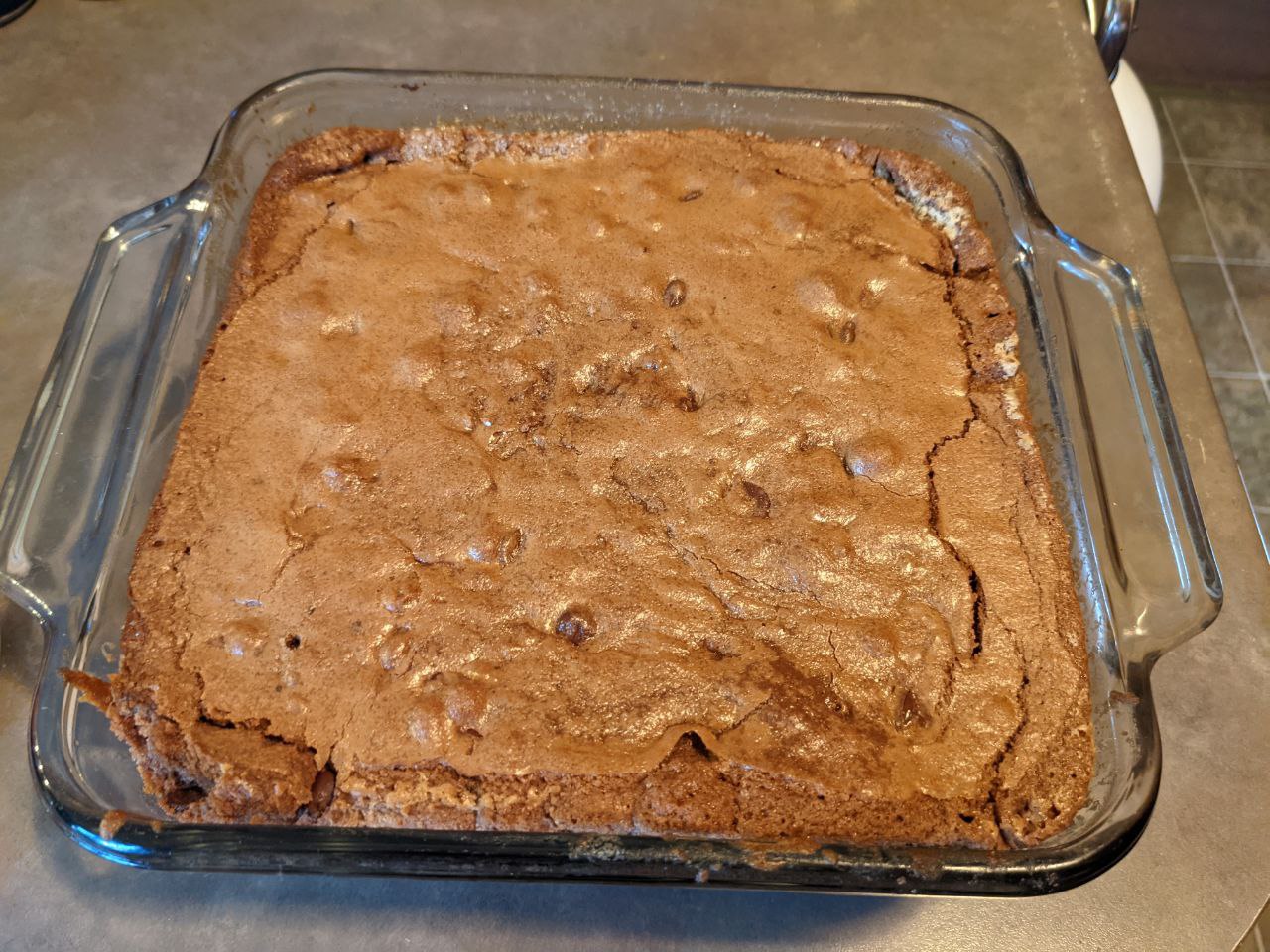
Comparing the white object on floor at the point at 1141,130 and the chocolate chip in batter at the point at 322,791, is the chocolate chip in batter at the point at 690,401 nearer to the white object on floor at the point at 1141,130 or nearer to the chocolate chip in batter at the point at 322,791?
the chocolate chip in batter at the point at 322,791

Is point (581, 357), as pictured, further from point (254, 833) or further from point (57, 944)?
point (57, 944)

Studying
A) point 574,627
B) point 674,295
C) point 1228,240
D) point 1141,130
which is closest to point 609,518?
point 574,627

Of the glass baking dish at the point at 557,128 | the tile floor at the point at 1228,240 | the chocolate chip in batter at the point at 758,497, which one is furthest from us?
the tile floor at the point at 1228,240

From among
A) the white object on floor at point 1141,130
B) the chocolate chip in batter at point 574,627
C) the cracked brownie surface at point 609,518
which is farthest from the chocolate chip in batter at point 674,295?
the white object on floor at point 1141,130

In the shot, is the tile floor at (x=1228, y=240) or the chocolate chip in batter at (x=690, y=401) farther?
the tile floor at (x=1228, y=240)

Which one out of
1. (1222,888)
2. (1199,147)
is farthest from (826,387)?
(1199,147)

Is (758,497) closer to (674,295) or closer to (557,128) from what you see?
(674,295)

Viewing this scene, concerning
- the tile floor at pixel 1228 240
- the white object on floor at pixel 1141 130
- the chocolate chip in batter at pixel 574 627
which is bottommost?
the tile floor at pixel 1228 240
